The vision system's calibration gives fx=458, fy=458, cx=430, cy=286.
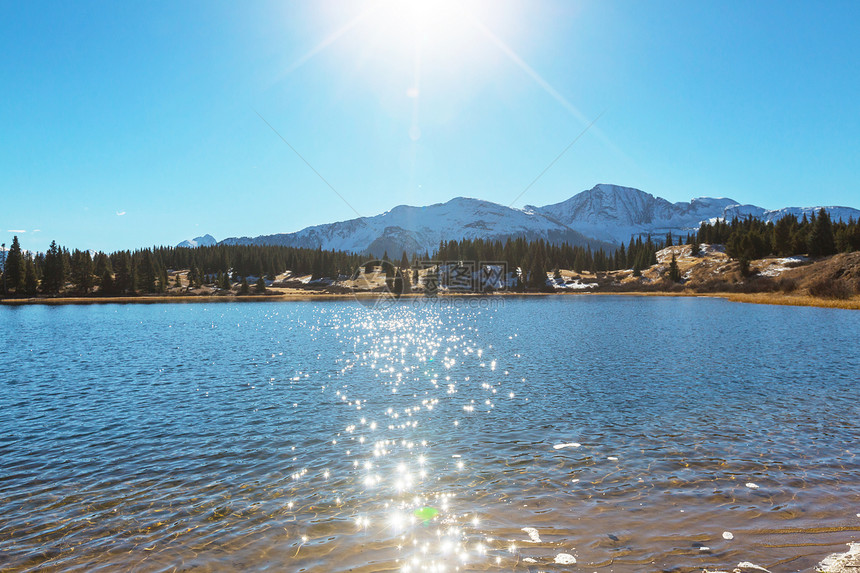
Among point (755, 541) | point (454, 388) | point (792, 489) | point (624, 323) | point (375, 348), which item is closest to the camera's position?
point (755, 541)

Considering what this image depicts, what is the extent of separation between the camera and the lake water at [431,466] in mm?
11250

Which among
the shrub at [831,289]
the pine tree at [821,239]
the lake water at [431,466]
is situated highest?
the pine tree at [821,239]

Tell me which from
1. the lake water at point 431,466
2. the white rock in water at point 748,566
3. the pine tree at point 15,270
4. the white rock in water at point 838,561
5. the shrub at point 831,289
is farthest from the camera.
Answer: the pine tree at point 15,270

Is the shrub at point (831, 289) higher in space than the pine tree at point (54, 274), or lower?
lower

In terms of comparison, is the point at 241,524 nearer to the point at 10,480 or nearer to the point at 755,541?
the point at 10,480

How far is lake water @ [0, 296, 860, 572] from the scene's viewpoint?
11250 mm

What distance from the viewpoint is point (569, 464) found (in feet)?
55.4

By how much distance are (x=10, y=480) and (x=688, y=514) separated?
22.1 meters

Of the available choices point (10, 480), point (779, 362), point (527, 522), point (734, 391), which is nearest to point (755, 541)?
point (527, 522)

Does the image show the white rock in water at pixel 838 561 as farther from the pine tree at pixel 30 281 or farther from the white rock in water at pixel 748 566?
the pine tree at pixel 30 281

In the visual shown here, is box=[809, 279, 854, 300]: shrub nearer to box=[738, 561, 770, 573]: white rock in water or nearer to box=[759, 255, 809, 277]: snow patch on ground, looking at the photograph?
box=[759, 255, 809, 277]: snow patch on ground

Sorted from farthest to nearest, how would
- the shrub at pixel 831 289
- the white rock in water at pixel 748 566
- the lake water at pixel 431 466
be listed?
1. the shrub at pixel 831 289
2. the lake water at pixel 431 466
3. the white rock in water at pixel 748 566

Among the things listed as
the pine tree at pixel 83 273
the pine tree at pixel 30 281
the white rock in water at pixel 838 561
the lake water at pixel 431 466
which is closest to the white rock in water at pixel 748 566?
the lake water at pixel 431 466

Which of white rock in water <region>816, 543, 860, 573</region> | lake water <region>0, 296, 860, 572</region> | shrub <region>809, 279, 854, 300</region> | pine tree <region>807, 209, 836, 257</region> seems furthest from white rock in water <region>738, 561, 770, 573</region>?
pine tree <region>807, 209, 836, 257</region>
